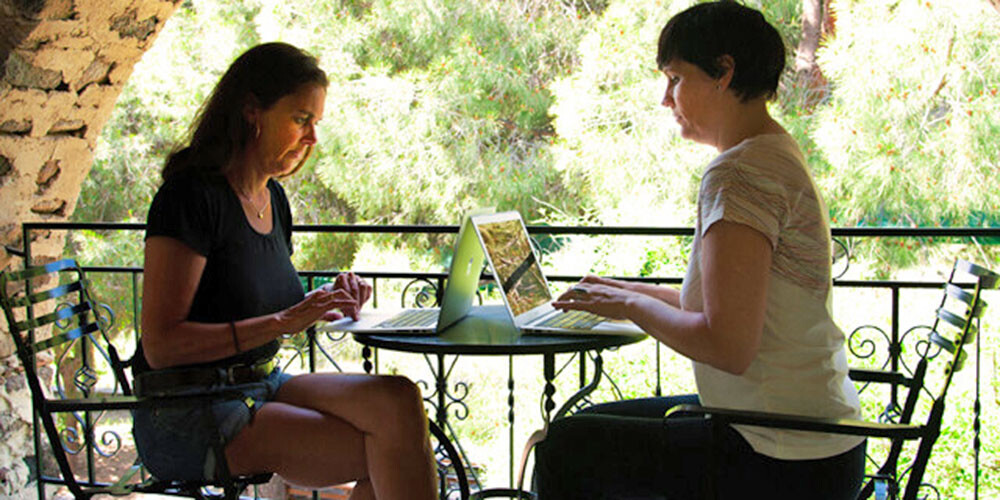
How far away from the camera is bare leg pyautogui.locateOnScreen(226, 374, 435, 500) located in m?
1.36

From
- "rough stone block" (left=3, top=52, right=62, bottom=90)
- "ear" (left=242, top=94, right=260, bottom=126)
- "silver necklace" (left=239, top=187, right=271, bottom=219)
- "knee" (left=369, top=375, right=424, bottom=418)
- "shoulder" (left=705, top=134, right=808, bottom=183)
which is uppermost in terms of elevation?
"rough stone block" (left=3, top=52, right=62, bottom=90)

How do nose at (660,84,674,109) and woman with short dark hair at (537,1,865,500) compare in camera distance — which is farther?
nose at (660,84,674,109)

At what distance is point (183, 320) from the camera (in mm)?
1321

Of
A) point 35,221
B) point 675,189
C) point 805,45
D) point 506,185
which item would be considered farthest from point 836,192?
point 35,221

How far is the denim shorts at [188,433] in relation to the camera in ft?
4.38

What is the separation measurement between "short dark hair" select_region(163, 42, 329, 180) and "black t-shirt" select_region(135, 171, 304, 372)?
6 cm

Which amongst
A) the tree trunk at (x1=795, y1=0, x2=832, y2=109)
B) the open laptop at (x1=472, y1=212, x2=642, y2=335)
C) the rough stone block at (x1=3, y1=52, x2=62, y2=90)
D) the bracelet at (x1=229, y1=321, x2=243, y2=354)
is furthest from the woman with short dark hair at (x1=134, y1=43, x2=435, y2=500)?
the tree trunk at (x1=795, y1=0, x2=832, y2=109)

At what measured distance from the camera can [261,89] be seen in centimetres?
146

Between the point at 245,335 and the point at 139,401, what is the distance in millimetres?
178

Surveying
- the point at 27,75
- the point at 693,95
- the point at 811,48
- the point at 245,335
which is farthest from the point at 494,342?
the point at 811,48

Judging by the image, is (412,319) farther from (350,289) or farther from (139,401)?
(139,401)

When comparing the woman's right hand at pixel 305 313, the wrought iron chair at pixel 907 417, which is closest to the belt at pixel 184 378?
the woman's right hand at pixel 305 313

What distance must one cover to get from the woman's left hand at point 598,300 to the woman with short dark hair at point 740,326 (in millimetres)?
35

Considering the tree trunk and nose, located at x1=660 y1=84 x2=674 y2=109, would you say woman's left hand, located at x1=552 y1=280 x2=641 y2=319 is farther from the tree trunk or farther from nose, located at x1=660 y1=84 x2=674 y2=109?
the tree trunk
